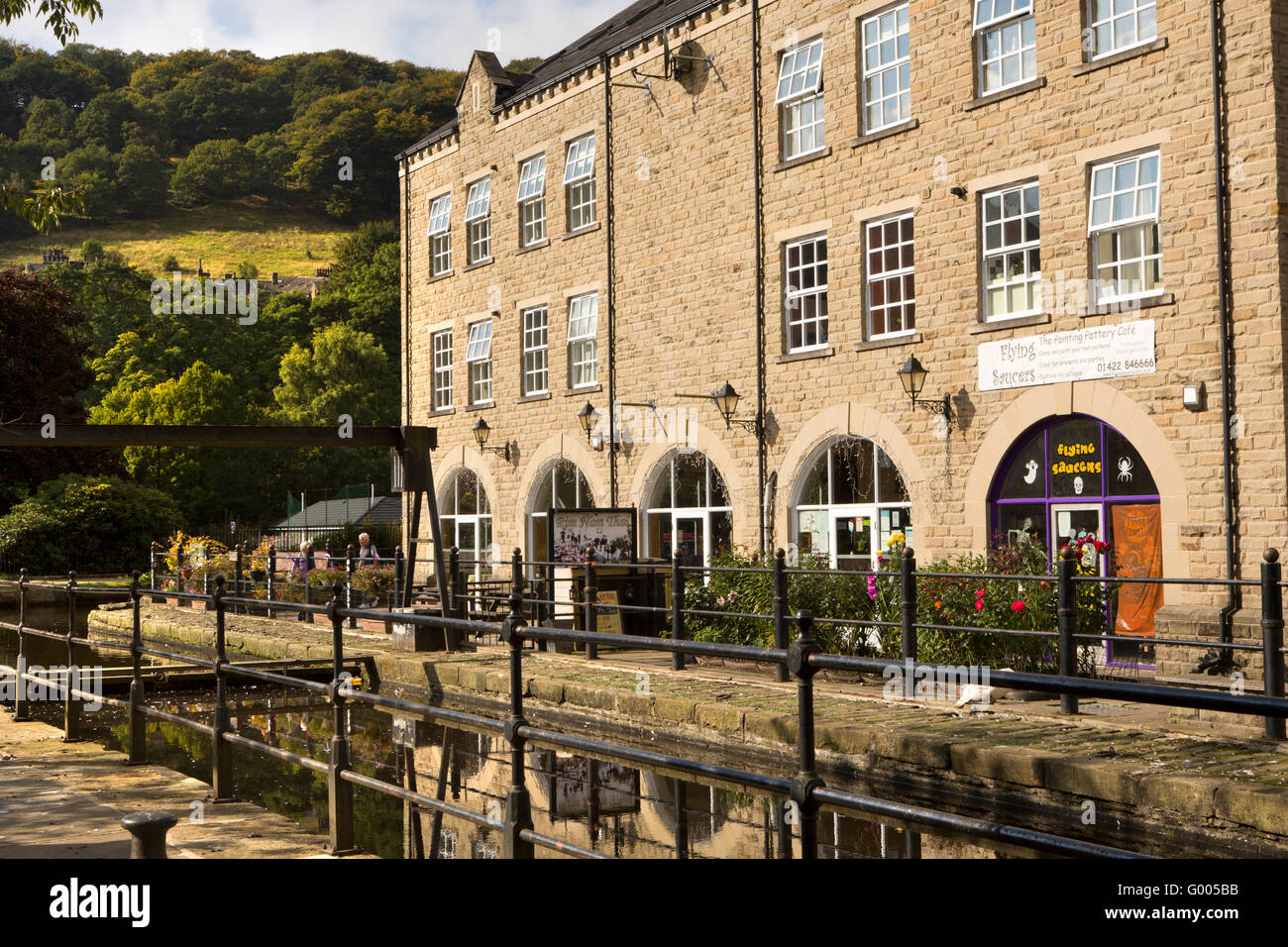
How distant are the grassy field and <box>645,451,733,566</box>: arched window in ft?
266

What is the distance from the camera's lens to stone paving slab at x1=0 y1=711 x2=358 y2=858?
5.71 meters

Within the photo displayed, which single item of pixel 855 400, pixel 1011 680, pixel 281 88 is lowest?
pixel 1011 680

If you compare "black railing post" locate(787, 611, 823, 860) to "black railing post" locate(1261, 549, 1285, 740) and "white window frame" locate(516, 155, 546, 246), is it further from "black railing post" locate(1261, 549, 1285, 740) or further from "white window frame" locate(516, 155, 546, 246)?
"white window frame" locate(516, 155, 546, 246)

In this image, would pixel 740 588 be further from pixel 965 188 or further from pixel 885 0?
pixel 885 0

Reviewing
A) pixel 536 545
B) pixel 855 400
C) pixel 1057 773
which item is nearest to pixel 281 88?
pixel 536 545

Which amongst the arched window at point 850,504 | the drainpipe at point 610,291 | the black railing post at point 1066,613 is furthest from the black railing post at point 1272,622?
the drainpipe at point 610,291

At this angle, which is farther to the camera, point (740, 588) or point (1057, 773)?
point (740, 588)

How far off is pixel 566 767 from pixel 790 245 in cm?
1093

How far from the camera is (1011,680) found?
118 inches

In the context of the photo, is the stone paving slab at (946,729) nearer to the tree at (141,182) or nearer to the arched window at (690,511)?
the arched window at (690,511)

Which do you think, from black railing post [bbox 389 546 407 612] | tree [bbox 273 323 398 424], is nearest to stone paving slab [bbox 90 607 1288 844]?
black railing post [bbox 389 546 407 612]

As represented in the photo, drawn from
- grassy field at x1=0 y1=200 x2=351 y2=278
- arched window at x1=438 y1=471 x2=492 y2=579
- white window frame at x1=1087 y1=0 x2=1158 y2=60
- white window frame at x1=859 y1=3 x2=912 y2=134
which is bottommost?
arched window at x1=438 y1=471 x2=492 y2=579
